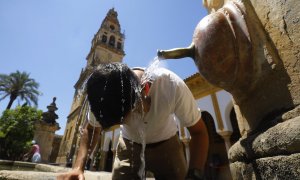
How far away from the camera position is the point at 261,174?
2.90 feet

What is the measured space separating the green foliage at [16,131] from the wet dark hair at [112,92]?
1630 centimetres

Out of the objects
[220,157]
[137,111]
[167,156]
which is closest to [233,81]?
[137,111]

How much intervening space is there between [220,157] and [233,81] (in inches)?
445

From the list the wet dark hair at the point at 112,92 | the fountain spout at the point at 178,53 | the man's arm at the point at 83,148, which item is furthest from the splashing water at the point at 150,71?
the man's arm at the point at 83,148

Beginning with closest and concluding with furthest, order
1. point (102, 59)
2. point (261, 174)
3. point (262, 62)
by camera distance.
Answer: point (261, 174) → point (262, 62) → point (102, 59)

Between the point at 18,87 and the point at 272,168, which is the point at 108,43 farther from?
the point at 272,168

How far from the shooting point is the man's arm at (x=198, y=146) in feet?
5.05

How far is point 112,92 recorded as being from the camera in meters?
1.46

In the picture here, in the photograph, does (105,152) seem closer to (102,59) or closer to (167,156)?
(102,59)

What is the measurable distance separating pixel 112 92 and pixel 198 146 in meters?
0.76

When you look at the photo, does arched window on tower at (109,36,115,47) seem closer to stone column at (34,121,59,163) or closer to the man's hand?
stone column at (34,121,59,163)

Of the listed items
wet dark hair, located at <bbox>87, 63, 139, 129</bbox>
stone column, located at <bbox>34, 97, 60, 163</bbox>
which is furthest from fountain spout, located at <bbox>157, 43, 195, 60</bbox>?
stone column, located at <bbox>34, 97, 60, 163</bbox>

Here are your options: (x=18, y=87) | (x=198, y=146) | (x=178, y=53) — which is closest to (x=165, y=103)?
(x=198, y=146)

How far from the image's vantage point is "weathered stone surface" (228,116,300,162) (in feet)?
2.37
